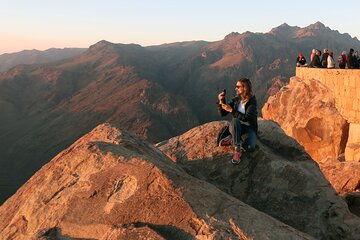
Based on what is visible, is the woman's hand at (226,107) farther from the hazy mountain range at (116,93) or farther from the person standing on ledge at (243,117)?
the hazy mountain range at (116,93)

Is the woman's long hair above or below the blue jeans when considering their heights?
above

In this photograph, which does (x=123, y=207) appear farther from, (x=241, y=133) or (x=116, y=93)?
(x=116, y=93)

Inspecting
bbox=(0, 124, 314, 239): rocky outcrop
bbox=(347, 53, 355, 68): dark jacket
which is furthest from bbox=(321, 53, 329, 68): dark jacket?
bbox=(0, 124, 314, 239): rocky outcrop

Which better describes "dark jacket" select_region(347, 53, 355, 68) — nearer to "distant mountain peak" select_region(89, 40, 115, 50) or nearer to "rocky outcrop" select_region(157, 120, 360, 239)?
"rocky outcrop" select_region(157, 120, 360, 239)

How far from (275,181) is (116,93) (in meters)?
119

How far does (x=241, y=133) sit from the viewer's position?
298 inches

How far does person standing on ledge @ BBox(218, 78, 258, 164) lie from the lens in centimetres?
752

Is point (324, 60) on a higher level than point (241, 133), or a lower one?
lower

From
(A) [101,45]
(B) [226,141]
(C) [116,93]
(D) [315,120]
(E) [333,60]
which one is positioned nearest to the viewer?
(B) [226,141]

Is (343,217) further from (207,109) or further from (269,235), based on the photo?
(207,109)

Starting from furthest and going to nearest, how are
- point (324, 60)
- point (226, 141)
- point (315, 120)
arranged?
point (324, 60) → point (315, 120) → point (226, 141)

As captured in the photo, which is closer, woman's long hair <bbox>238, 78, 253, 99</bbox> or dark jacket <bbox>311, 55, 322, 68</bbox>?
woman's long hair <bbox>238, 78, 253, 99</bbox>

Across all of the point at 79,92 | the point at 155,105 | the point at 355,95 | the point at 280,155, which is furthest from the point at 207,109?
the point at 280,155

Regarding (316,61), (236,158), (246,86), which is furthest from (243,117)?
(316,61)
